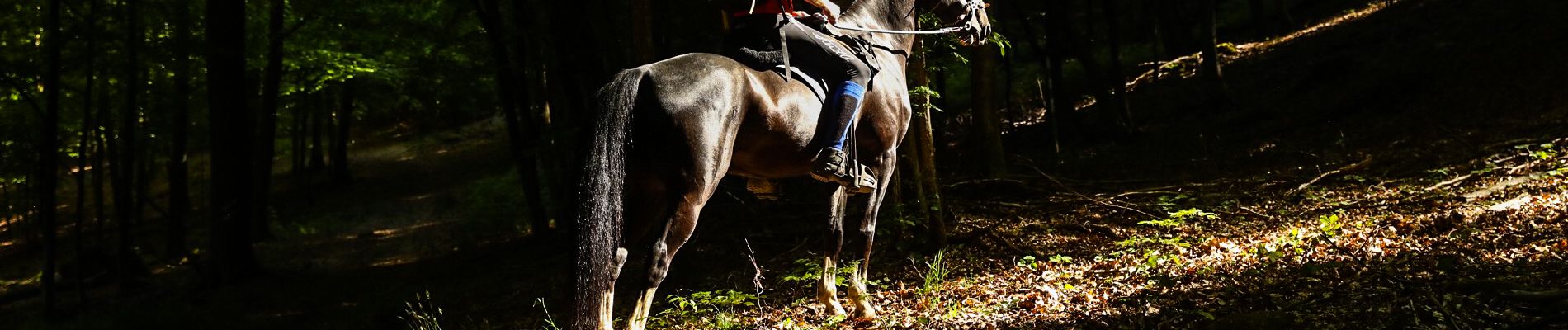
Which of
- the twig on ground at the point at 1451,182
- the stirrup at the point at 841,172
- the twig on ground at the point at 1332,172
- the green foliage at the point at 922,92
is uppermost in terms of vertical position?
the green foliage at the point at 922,92

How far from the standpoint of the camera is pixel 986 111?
1006cm

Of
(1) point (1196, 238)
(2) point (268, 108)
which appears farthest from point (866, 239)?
(2) point (268, 108)

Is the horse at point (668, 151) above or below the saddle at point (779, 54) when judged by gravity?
below

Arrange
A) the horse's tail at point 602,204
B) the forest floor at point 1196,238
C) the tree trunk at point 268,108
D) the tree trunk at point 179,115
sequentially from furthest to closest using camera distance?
the tree trunk at point 268,108
the tree trunk at point 179,115
the forest floor at point 1196,238
the horse's tail at point 602,204

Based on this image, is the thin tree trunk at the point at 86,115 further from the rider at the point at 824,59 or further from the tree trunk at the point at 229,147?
the rider at the point at 824,59

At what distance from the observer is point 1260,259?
20.5 ft

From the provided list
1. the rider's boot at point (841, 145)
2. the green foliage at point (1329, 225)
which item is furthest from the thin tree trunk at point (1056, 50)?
the rider's boot at point (841, 145)

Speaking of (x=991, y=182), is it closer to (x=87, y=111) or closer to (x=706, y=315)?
(x=706, y=315)

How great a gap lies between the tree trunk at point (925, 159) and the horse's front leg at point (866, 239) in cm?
145

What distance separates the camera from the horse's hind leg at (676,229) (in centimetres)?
464

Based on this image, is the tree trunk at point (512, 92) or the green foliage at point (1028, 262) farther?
the tree trunk at point (512, 92)

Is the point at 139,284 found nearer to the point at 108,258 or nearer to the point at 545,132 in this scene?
the point at 108,258

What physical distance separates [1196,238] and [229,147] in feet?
47.1

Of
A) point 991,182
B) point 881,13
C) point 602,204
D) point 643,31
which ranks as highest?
point 643,31
